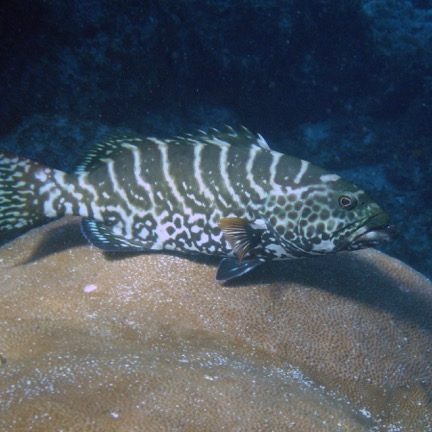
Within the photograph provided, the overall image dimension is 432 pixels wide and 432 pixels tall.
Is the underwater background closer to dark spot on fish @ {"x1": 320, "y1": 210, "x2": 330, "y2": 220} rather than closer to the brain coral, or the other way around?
the brain coral

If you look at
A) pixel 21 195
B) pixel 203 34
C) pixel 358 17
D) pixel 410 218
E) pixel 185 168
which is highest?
pixel 358 17

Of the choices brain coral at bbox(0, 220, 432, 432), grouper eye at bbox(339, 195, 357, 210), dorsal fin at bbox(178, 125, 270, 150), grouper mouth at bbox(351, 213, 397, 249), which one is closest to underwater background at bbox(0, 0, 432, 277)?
brain coral at bbox(0, 220, 432, 432)

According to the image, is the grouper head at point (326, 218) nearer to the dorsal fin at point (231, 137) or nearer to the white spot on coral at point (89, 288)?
the dorsal fin at point (231, 137)

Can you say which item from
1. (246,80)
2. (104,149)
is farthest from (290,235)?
(246,80)

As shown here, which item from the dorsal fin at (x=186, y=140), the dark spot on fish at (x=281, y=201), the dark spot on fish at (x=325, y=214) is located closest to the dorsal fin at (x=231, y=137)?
the dorsal fin at (x=186, y=140)

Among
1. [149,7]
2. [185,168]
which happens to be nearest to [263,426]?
[185,168]

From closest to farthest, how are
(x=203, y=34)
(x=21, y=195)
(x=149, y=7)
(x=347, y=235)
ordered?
1. (x=347, y=235)
2. (x=21, y=195)
3. (x=149, y=7)
4. (x=203, y=34)

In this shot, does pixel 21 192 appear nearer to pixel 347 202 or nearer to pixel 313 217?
pixel 313 217

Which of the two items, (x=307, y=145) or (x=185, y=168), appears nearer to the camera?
(x=185, y=168)

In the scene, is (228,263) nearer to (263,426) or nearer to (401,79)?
(263,426)
